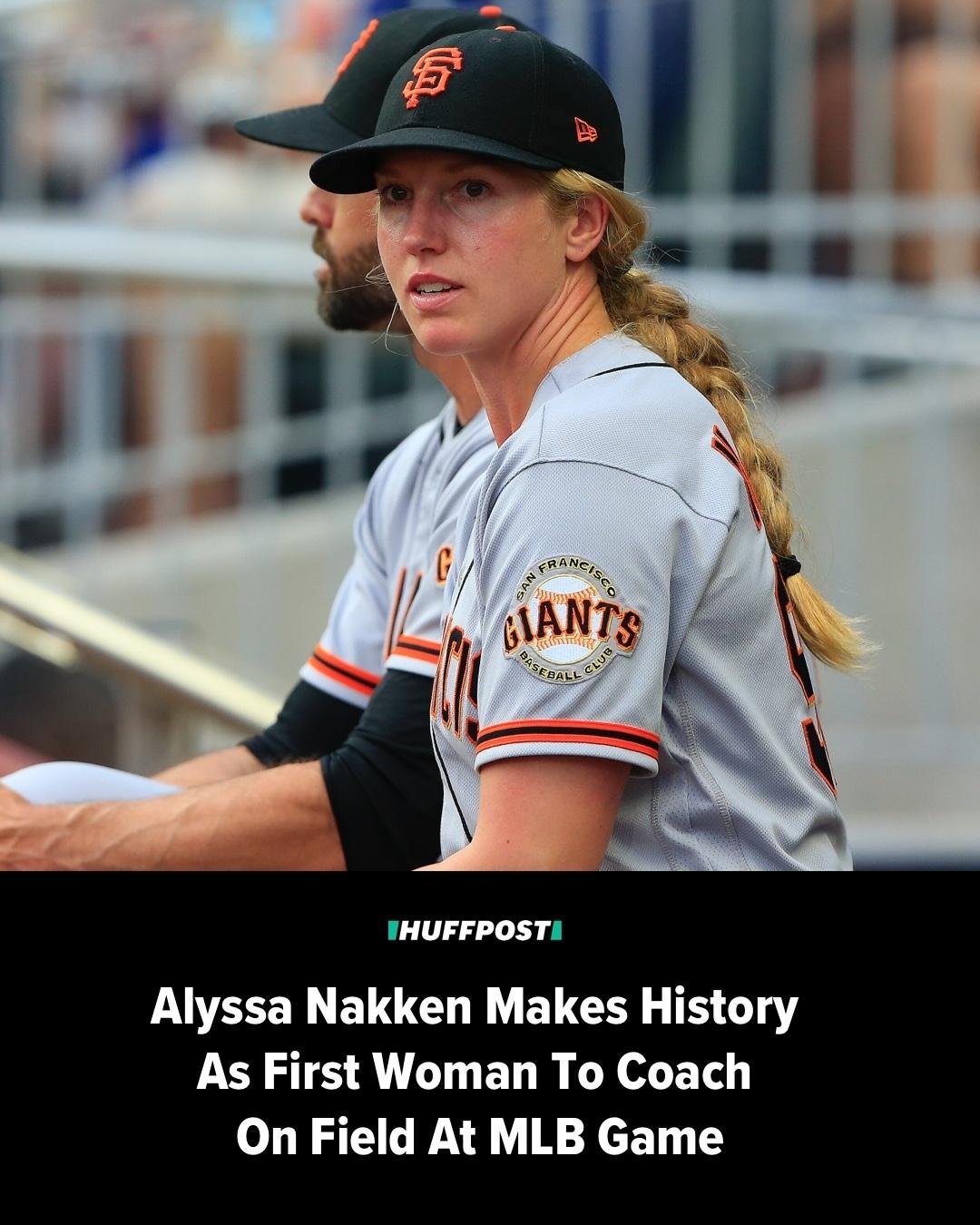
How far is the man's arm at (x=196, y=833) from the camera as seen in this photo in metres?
2.36

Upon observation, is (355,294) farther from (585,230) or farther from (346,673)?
(585,230)

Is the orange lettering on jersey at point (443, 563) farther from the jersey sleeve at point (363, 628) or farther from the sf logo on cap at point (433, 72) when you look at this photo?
the sf logo on cap at point (433, 72)

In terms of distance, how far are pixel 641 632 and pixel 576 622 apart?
0.20ft

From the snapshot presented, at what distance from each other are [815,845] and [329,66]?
455 cm

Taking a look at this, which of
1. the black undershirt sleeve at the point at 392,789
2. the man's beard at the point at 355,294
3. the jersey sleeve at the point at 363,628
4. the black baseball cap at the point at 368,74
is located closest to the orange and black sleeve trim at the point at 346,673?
the jersey sleeve at the point at 363,628

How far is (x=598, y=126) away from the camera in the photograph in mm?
1921

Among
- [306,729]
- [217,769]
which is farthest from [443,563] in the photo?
[217,769]

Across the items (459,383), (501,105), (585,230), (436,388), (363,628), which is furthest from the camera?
(436,388)

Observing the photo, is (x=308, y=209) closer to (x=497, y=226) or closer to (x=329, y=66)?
(x=497, y=226)

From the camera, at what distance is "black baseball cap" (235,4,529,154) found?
255 centimetres
